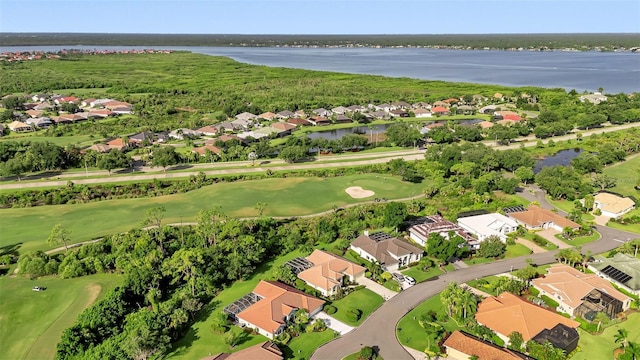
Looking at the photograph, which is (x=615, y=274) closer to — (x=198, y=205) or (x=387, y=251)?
(x=387, y=251)

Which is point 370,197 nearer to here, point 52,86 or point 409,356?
point 409,356

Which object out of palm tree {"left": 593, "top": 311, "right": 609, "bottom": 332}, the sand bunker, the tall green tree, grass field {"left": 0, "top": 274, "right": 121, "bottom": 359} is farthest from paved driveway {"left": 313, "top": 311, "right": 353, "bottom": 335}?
the tall green tree

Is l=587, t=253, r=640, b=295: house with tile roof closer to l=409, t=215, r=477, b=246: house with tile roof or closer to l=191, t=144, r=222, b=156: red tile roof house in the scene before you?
l=409, t=215, r=477, b=246: house with tile roof

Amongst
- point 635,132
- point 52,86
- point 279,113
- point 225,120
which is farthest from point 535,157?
point 52,86

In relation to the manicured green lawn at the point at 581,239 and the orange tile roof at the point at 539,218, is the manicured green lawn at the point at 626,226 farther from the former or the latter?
the orange tile roof at the point at 539,218

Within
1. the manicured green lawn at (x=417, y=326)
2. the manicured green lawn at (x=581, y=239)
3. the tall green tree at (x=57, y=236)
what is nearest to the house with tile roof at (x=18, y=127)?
the tall green tree at (x=57, y=236)
